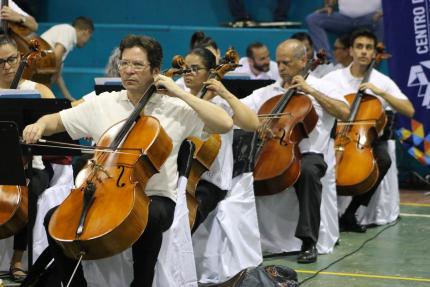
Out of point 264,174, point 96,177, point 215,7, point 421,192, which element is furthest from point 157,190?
point 215,7

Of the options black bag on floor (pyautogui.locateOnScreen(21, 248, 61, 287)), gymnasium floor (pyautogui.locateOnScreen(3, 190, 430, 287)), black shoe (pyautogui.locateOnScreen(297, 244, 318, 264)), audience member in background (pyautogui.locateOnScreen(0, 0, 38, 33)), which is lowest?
gymnasium floor (pyautogui.locateOnScreen(3, 190, 430, 287))

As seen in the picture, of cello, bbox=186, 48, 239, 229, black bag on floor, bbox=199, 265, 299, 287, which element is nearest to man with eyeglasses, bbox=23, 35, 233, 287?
black bag on floor, bbox=199, 265, 299, 287

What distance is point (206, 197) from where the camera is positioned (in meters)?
5.23

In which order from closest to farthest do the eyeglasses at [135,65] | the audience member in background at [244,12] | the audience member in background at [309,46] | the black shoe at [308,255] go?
the eyeglasses at [135,65], the black shoe at [308,255], the audience member in background at [309,46], the audience member in background at [244,12]

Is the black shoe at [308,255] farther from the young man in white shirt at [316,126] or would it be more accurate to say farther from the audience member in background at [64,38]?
the audience member in background at [64,38]

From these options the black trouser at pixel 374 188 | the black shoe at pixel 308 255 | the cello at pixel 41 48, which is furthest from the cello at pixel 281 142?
the cello at pixel 41 48

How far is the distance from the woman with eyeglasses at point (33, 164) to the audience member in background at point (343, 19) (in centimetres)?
413

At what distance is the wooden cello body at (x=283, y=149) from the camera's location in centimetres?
565

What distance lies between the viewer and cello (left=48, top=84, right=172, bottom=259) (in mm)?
3908

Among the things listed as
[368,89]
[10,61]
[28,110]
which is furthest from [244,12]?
[28,110]

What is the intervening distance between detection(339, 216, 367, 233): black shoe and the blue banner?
4.88ft

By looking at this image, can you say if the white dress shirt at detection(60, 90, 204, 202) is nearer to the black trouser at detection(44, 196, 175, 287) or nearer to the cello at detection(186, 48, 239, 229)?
the black trouser at detection(44, 196, 175, 287)

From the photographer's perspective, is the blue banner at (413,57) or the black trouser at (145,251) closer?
the black trouser at (145,251)

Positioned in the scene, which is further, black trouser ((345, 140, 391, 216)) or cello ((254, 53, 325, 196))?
black trouser ((345, 140, 391, 216))
